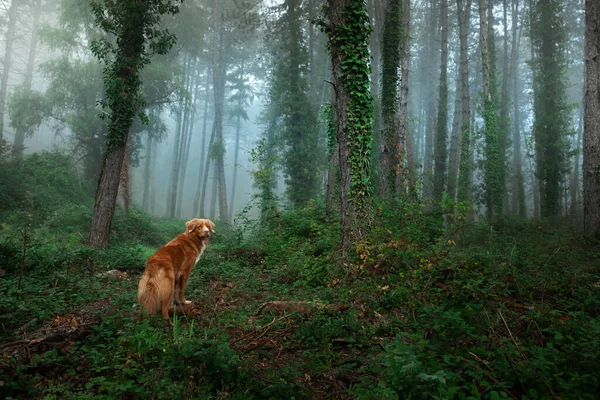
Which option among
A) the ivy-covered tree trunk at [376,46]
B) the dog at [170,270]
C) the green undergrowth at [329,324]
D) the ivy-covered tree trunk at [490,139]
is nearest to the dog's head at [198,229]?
the dog at [170,270]

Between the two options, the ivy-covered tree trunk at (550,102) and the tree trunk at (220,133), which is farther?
the tree trunk at (220,133)

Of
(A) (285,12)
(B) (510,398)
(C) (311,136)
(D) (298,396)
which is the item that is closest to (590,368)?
(B) (510,398)

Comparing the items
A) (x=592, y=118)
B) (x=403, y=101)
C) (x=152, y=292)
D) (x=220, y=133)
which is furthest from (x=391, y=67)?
(x=220, y=133)

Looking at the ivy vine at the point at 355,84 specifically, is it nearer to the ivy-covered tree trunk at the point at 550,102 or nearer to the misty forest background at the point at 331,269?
the misty forest background at the point at 331,269

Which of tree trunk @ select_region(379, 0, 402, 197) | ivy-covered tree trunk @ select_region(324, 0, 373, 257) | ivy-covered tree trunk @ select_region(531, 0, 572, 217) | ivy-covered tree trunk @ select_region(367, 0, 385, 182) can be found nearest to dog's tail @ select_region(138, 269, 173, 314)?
ivy-covered tree trunk @ select_region(324, 0, 373, 257)

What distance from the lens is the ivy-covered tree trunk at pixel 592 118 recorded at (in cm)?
1089

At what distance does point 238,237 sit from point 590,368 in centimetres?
1008

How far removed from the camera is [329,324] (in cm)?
455

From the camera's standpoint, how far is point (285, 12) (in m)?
24.7

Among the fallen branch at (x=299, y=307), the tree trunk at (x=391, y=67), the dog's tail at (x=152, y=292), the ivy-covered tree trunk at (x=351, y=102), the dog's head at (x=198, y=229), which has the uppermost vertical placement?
the tree trunk at (x=391, y=67)

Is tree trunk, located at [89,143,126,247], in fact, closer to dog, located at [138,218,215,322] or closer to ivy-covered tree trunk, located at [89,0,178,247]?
ivy-covered tree trunk, located at [89,0,178,247]

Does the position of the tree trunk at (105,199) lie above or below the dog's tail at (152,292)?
above

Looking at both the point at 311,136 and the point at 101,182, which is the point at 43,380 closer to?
the point at 101,182

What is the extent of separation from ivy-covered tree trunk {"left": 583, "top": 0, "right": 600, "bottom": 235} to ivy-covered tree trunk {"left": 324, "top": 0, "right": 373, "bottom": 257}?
757 cm
